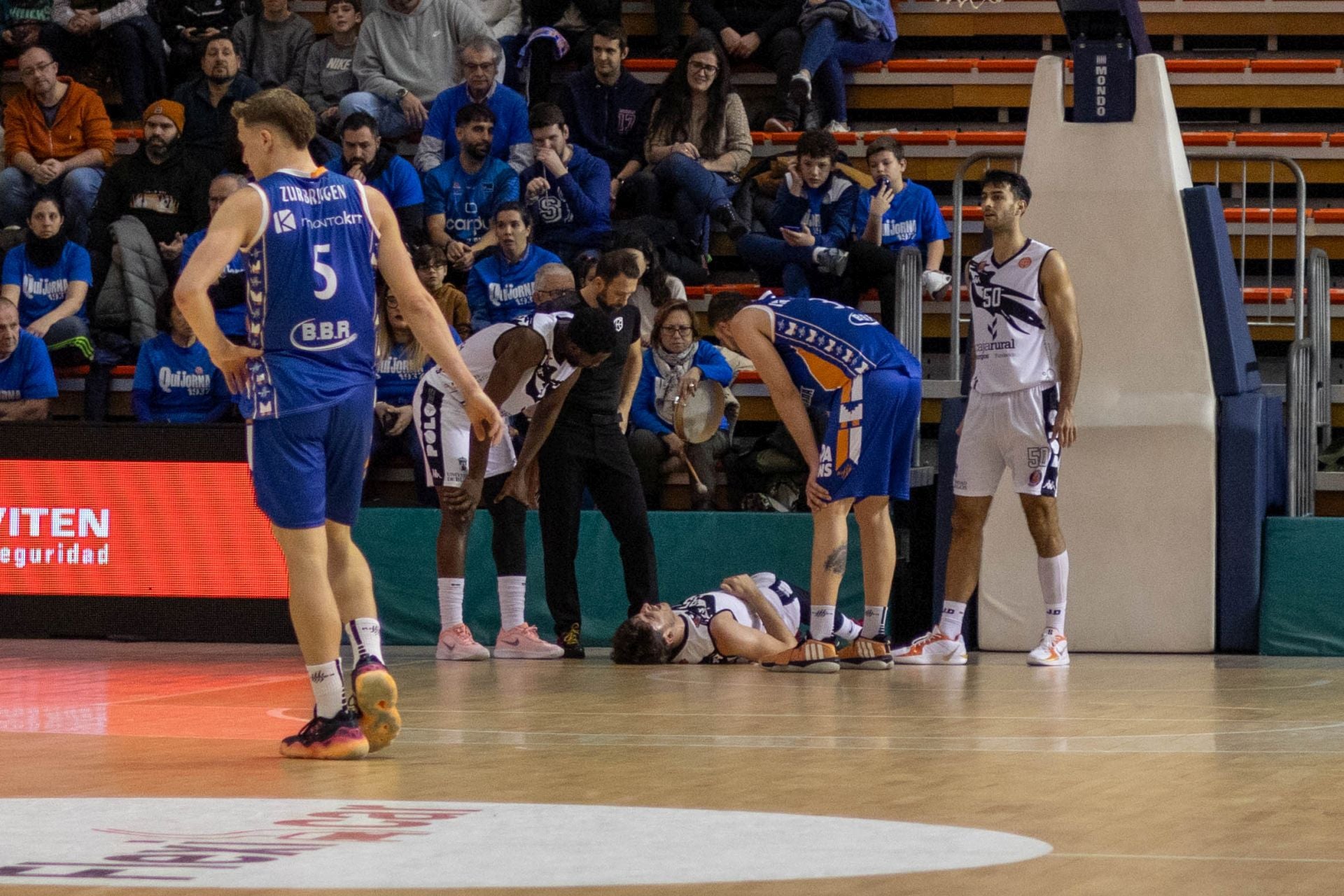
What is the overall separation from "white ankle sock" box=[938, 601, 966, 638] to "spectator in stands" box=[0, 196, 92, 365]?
631 centimetres

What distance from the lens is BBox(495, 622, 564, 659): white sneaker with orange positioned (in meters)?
9.98

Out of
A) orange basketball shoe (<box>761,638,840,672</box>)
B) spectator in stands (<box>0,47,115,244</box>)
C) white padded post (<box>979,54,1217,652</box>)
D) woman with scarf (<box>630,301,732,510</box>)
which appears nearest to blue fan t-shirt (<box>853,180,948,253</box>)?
woman with scarf (<box>630,301,732,510</box>)

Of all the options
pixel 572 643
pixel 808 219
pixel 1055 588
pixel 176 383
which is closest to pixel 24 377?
pixel 176 383

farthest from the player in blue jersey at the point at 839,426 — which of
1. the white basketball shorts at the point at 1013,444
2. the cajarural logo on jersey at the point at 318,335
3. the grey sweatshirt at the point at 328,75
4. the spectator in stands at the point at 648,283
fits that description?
the grey sweatshirt at the point at 328,75

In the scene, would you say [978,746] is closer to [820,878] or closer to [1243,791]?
[1243,791]

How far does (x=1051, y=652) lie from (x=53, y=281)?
7.37m

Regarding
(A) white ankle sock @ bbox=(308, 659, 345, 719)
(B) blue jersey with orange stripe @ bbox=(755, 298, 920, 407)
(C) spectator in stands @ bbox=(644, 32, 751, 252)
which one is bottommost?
(A) white ankle sock @ bbox=(308, 659, 345, 719)

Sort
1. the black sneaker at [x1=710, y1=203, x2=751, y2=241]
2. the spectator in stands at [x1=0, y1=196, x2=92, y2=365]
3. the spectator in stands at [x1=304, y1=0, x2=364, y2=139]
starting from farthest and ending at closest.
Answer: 1. the spectator in stands at [x1=304, y1=0, x2=364, y2=139]
2. the black sneaker at [x1=710, y1=203, x2=751, y2=241]
3. the spectator in stands at [x1=0, y1=196, x2=92, y2=365]

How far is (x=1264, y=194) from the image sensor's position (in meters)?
14.4

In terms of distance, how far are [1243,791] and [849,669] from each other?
4380mm

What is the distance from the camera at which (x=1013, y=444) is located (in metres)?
9.32

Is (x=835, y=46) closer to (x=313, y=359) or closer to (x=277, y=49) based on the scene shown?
(x=277, y=49)

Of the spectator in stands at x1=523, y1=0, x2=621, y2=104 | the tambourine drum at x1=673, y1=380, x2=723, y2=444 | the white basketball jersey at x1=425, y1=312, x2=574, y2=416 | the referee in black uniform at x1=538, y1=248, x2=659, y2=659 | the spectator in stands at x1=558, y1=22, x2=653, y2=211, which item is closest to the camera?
the white basketball jersey at x1=425, y1=312, x2=574, y2=416

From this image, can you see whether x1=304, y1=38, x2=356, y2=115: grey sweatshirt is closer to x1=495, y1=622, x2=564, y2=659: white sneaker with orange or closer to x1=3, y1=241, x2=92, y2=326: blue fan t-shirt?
x1=3, y1=241, x2=92, y2=326: blue fan t-shirt
